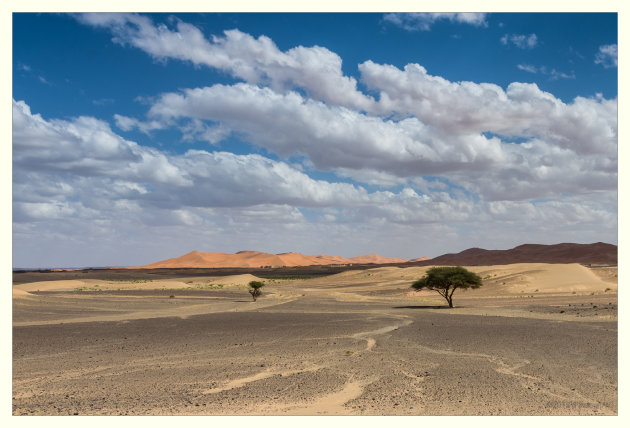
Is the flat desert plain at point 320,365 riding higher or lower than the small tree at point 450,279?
lower

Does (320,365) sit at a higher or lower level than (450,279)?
lower

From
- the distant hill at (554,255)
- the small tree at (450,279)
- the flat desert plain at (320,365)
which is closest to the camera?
the flat desert plain at (320,365)

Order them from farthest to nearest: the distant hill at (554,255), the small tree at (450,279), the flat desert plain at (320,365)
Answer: the distant hill at (554,255) → the small tree at (450,279) → the flat desert plain at (320,365)

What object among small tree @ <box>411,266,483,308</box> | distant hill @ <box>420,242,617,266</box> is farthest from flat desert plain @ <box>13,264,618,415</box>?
distant hill @ <box>420,242,617,266</box>

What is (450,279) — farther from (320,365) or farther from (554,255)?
(554,255)

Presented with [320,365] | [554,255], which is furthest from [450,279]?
[554,255]

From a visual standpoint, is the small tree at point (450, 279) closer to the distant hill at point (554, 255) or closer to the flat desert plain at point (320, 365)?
the flat desert plain at point (320, 365)

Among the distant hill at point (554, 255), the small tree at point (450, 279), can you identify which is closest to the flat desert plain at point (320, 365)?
the small tree at point (450, 279)

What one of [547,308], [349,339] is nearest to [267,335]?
[349,339]

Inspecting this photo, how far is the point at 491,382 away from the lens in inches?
530

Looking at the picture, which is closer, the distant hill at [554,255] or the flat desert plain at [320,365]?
the flat desert plain at [320,365]

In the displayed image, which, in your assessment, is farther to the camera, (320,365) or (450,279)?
(450,279)

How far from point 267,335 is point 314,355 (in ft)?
21.8
